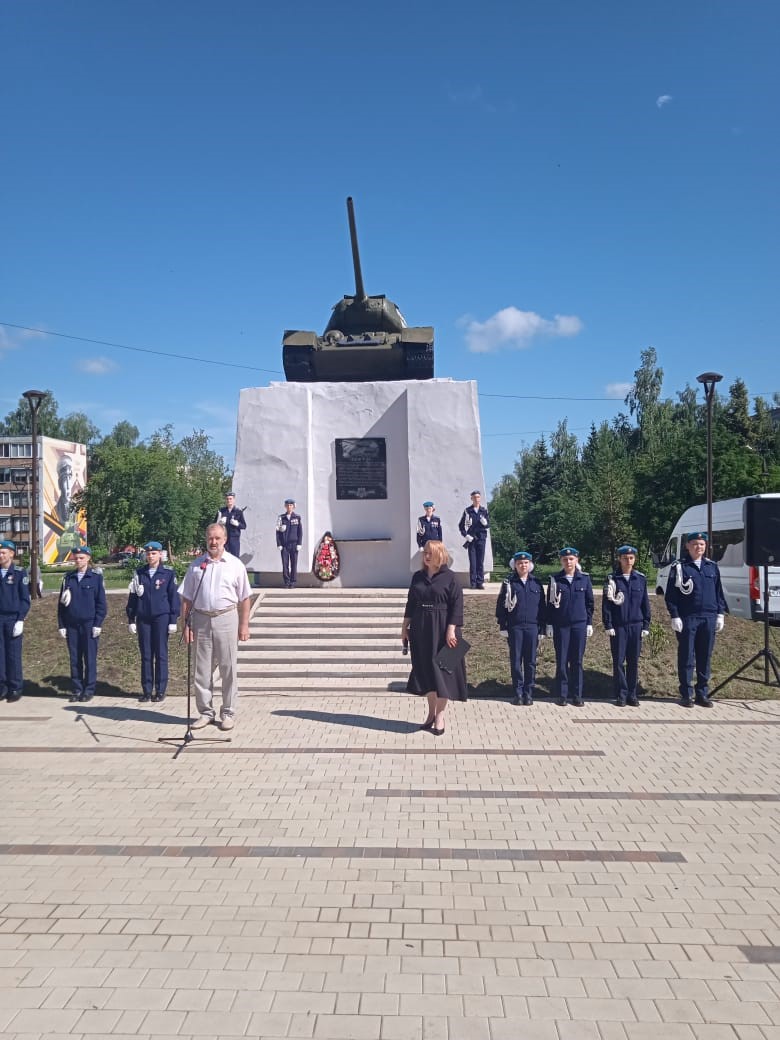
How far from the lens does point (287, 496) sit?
13.7m

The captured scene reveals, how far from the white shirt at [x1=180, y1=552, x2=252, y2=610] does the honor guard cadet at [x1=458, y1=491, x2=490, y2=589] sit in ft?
19.5

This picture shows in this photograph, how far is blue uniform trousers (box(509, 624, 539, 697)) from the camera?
8.27 metres

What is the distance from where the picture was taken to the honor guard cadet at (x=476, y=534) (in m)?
12.7

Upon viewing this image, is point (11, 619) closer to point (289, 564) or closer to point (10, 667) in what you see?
point (10, 667)

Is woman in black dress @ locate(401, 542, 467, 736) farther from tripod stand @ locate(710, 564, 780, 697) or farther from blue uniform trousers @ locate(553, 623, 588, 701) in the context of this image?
tripod stand @ locate(710, 564, 780, 697)

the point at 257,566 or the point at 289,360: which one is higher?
the point at 289,360

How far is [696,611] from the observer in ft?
26.9

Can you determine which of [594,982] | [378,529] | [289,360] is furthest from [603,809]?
[289,360]

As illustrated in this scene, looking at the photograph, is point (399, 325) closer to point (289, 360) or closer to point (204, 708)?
point (289, 360)

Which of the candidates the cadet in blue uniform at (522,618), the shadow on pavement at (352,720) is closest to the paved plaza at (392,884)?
the shadow on pavement at (352,720)

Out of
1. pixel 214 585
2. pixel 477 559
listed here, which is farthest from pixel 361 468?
pixel 214 585

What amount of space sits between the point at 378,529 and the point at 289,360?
3.61 metres

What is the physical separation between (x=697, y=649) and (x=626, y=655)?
752 millimetres

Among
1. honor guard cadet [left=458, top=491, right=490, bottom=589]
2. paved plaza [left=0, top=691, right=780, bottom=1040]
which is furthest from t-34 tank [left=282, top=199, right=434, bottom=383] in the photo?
paved plaza [left=0, top=691, right=780, bottom=1040]
